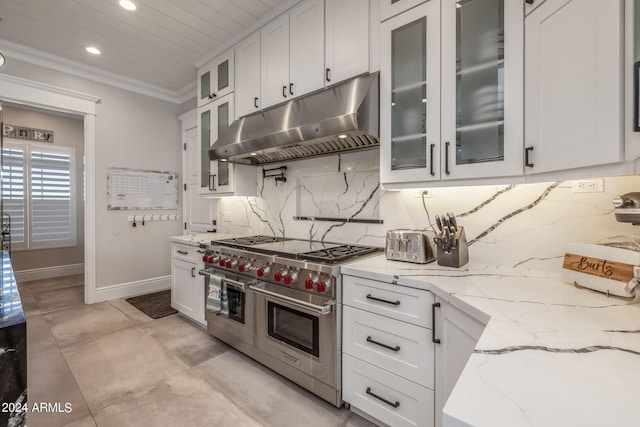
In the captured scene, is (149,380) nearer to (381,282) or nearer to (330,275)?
(330,275)

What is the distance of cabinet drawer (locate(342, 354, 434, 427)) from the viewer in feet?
4.72

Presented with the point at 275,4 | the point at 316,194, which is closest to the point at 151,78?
the point at 275,4

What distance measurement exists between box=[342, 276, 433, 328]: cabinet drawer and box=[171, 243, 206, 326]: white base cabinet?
1.75 m

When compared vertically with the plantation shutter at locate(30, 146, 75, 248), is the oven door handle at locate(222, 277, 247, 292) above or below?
below

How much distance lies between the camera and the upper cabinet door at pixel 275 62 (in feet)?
8.02

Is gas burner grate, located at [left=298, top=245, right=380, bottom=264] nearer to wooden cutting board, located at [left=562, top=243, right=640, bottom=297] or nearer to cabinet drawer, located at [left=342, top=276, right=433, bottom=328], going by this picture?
cabinet drawer, located at [left=342, top=276, right=433, bottom=328]

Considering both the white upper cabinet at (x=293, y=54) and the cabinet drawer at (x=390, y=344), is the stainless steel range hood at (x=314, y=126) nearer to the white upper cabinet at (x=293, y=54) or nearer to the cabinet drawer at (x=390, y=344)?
the white upper cabinet at (x=293, y=54)

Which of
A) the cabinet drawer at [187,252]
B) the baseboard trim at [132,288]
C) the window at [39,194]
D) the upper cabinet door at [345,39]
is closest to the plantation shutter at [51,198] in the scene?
the window at [39,194]

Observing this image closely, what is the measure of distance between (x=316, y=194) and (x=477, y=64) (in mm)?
1595

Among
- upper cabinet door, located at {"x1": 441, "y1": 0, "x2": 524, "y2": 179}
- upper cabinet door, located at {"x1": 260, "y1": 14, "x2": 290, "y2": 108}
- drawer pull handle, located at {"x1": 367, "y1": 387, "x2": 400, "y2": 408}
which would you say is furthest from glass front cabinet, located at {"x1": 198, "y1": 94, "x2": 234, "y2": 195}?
drawer pull handle, located at {"x1": 367, "y1": 387, "x2": 400, "y2": 408}

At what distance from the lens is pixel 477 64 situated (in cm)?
153

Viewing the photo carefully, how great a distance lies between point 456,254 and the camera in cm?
167

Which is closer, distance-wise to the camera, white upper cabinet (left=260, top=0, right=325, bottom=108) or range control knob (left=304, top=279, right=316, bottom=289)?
range control knob (left=304, top=279, right=316, bottom=289)

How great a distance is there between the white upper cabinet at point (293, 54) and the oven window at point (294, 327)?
1.70 meters
